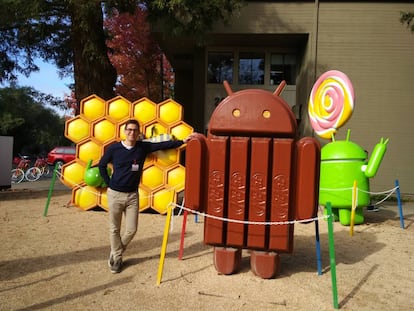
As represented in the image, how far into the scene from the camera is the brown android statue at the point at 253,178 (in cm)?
398

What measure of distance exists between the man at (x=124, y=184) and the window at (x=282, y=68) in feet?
36.3

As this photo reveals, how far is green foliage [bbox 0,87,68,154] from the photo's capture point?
37938mm

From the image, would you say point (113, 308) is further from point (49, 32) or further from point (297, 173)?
point (49, 32)

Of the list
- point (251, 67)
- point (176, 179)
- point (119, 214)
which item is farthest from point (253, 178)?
point (251, 67)

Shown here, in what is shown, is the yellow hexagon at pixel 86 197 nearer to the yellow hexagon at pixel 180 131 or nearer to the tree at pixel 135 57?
the yellow hexagon at pixel 180 131

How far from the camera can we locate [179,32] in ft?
26.5

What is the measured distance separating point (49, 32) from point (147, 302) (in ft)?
29.3

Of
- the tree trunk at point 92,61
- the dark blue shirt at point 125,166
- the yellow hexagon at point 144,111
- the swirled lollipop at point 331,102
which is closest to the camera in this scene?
the dark blue shirt at point 125,166

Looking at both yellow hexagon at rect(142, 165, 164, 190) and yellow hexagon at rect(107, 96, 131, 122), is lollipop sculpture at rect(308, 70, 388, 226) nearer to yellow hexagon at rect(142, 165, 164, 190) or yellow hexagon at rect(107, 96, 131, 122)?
yellow hexagon at rect(142, 165, 164, 190)

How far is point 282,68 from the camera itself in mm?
14461

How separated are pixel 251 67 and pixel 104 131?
8248 millimetres

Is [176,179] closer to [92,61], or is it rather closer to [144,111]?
[144,111]

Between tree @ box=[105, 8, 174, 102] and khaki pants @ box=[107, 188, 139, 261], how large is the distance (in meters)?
13.8

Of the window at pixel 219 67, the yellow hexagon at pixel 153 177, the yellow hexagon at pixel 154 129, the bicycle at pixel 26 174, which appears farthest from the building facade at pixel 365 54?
the bicycle at pixel 26 174
